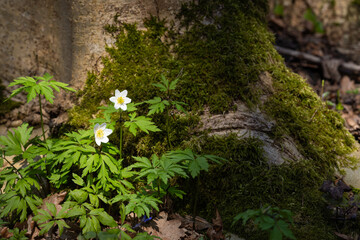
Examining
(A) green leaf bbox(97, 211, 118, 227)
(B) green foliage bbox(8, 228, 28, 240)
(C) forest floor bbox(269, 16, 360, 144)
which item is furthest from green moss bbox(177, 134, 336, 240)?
(C) forest floor bbox(269, 16, 360, 144)

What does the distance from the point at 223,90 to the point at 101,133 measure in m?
1.35

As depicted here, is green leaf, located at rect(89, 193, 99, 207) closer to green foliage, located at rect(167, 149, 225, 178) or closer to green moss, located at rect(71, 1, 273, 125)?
green foliage, located at rect(167, 149, 225, 178)

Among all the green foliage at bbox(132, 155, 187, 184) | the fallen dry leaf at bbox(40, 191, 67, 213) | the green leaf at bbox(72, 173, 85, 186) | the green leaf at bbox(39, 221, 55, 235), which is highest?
the green foliage at bbox(132, 155, 187, 184)

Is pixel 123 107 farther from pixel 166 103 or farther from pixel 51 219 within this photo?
pixel 51 219

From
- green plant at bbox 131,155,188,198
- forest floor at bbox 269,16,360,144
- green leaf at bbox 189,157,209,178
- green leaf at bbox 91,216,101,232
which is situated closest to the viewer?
green leaf at bbox 189,157,209,178

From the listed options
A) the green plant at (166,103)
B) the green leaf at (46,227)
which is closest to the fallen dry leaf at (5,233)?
the green leaf at (46,227)

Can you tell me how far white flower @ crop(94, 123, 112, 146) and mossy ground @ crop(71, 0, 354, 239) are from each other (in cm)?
54

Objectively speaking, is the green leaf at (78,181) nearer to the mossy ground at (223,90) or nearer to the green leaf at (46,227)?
the green leaf at (46,227)

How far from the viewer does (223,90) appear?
2.86 m

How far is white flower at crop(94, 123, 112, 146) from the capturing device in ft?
7.12

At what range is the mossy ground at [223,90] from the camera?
96.7 inches

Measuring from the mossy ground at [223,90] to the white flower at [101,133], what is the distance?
21.4 inches

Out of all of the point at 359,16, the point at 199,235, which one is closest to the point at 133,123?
the point at 199,235

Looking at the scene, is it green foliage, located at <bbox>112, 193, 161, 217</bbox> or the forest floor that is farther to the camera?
the forest floor
